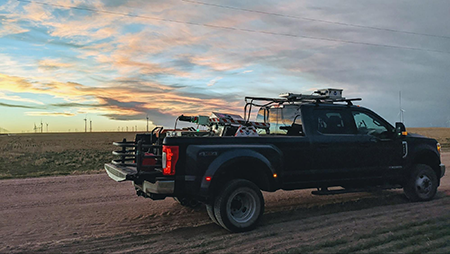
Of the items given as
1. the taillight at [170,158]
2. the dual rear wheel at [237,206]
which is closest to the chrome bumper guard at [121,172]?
the taillight at [170,158]

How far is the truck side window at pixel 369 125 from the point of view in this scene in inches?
280

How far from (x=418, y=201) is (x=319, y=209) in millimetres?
2279

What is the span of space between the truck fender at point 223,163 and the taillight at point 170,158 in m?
0.49

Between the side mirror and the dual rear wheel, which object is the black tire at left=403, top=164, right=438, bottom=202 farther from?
the dual rear wheel

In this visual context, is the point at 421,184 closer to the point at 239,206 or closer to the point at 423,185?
the point at 423,185

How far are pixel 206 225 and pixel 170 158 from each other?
4.69ft

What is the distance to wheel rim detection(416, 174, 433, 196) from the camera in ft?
24.8

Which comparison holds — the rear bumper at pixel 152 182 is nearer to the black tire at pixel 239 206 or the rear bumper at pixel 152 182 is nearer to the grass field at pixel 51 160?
the black tire at pixel 239 206

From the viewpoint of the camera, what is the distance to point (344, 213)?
21.5 ft

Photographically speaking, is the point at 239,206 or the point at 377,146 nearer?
the point at 239,206

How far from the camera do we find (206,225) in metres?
5.98

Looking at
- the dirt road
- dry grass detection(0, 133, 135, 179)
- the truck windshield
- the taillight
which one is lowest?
the dirt road

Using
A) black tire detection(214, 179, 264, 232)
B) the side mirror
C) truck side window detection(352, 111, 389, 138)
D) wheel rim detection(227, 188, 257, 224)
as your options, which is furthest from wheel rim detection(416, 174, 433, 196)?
wheel rim detection(227, 188, 257, 224)

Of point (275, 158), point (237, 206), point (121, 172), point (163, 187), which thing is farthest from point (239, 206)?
point (121, 172)
